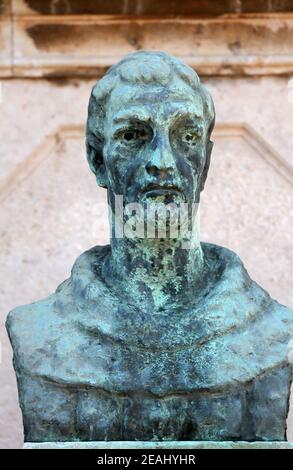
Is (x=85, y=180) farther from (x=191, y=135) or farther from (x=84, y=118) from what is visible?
(x=191, y=135)

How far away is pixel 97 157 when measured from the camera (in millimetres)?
4270

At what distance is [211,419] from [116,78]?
Answer: 80 cm

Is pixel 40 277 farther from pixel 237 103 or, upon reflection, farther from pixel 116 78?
pixel 116 78

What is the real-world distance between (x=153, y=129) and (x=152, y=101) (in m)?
Answer: 0.07

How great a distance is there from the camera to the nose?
4004 millimetres

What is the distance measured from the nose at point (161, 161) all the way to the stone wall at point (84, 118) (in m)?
1.84

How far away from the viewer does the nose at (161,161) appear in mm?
4004

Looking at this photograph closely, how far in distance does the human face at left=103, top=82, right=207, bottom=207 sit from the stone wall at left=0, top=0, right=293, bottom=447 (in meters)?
1.76

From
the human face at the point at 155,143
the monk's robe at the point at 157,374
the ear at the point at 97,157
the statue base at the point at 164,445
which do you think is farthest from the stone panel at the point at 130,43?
the statue base at the point at 164,445

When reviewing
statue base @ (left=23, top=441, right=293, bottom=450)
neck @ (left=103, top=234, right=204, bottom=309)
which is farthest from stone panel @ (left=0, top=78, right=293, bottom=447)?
statue base @ (left=23, top=441, right=293, bottom=450)

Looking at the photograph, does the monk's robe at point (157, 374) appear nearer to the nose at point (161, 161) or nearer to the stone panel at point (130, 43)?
the nose at point (161, 161)

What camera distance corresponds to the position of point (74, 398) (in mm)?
4059

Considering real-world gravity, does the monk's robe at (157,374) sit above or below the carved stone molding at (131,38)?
below

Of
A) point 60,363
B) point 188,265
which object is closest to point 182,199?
point 188,265
